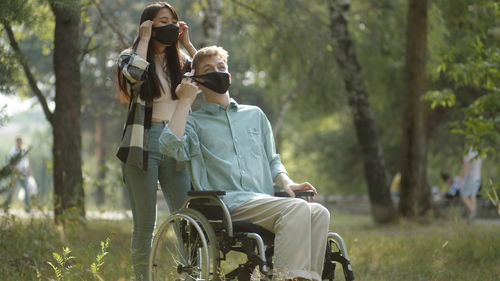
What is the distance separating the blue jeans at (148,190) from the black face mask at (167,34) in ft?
1.73

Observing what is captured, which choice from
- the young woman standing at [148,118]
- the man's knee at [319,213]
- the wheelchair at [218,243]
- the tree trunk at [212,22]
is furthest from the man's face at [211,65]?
the tree trunk at [212,22]

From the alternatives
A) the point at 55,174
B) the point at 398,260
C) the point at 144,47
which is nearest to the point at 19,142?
the point at 55,174

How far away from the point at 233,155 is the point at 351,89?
7688 millimetres

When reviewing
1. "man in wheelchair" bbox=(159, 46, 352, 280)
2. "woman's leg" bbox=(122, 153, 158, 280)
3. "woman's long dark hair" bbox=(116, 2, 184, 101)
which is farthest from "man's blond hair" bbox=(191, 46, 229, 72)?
"woman's leg" bbox=(122, 153, 158, 280)

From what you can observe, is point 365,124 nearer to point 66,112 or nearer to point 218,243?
point 66,112

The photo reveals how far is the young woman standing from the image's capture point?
4242mm

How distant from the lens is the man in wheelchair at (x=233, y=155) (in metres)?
3.74

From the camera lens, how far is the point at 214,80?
13.3ft

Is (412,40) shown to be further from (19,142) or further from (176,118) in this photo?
(176,118)

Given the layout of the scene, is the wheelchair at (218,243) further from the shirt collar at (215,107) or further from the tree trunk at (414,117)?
the tree trunk at (414,117)

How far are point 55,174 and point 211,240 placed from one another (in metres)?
5.15

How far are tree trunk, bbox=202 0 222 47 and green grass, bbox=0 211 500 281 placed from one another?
3.23 meters

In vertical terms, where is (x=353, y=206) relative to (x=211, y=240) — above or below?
below

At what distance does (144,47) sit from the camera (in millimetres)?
4312
